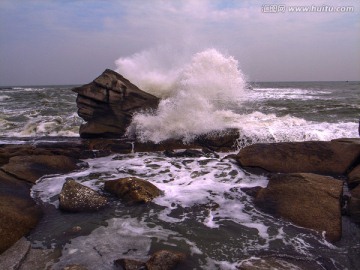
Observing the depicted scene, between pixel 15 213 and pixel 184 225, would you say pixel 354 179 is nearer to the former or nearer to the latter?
pixel 184 225

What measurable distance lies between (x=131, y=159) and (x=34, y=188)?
2452 mm

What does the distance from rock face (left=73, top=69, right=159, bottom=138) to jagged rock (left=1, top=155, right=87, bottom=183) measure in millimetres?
2133

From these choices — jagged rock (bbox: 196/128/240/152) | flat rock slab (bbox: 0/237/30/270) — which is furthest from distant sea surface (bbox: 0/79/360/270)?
jagged rock (bbox: 196/128/240/152)

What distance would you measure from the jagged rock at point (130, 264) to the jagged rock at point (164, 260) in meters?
0.07

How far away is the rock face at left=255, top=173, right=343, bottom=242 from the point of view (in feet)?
13.9

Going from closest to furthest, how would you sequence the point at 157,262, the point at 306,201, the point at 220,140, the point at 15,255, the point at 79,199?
the point at 157,262, the point at 15,255, the point at 306,201, the point at 79,199, the point at 220,140

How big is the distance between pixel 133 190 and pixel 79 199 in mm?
815

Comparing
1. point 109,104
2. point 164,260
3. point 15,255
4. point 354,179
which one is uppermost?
point 109,104

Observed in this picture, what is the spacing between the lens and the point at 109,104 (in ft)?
30.2

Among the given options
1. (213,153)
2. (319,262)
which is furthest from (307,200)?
(213,153)

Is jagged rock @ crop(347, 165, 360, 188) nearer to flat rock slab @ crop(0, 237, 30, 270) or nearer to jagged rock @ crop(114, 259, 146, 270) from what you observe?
jagged rock @ crop(114, 259, 146, 270)

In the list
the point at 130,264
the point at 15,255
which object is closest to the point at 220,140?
the point at 130,264

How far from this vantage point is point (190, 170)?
6688 millimetres

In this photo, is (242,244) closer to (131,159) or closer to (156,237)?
(156,237)
